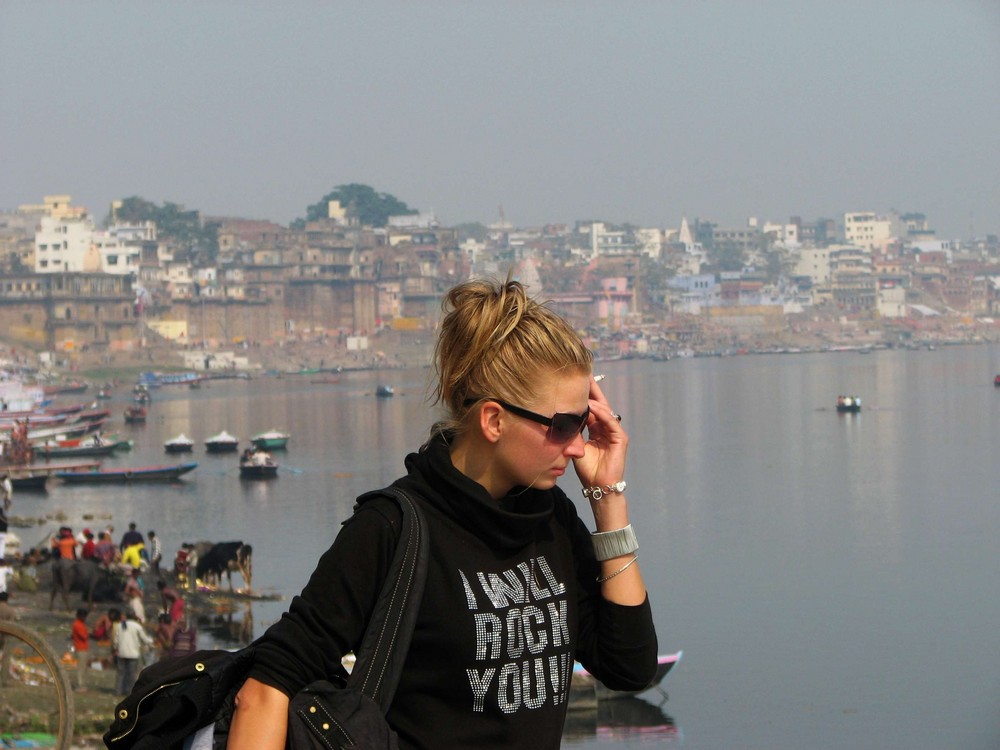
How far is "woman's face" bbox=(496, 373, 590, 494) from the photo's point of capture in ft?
2.61

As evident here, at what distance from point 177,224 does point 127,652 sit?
58.2m

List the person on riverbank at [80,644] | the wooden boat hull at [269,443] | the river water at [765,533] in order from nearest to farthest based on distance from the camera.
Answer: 1. the person on riverbank at [80,644]
2. the river water at [765,533]
3. the wooden boat hull at [269,443]

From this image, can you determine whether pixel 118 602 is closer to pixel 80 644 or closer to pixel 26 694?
pixel 80 644

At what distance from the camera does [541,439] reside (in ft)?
2.62

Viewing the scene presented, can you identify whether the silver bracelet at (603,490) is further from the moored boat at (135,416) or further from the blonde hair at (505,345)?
the moored boat at (135,416)

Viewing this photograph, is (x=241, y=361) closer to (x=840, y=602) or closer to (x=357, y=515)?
(x=840, y=602)

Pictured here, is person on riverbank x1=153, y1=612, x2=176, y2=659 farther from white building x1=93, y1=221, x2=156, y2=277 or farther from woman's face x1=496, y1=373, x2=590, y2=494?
white building x1=93, y1=221, x2=156, y2=277

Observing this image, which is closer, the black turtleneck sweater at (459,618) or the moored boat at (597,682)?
the black turtleneck sweater at (459,618)

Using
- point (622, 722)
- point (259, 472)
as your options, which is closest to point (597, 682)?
point (622, 722)

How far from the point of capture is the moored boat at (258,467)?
64.5 ft

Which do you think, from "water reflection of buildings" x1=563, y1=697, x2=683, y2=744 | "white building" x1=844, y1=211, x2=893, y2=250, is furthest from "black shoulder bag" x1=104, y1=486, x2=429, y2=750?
"white building" x1=844, y1=211, x2=893, y2=250

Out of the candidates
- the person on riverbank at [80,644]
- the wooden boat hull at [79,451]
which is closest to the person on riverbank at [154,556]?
the person on riverbank at [80,644]

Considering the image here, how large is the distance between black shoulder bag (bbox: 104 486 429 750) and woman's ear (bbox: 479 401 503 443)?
0.07m

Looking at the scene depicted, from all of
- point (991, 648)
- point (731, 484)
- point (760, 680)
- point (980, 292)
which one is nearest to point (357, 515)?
point (760, 680)
